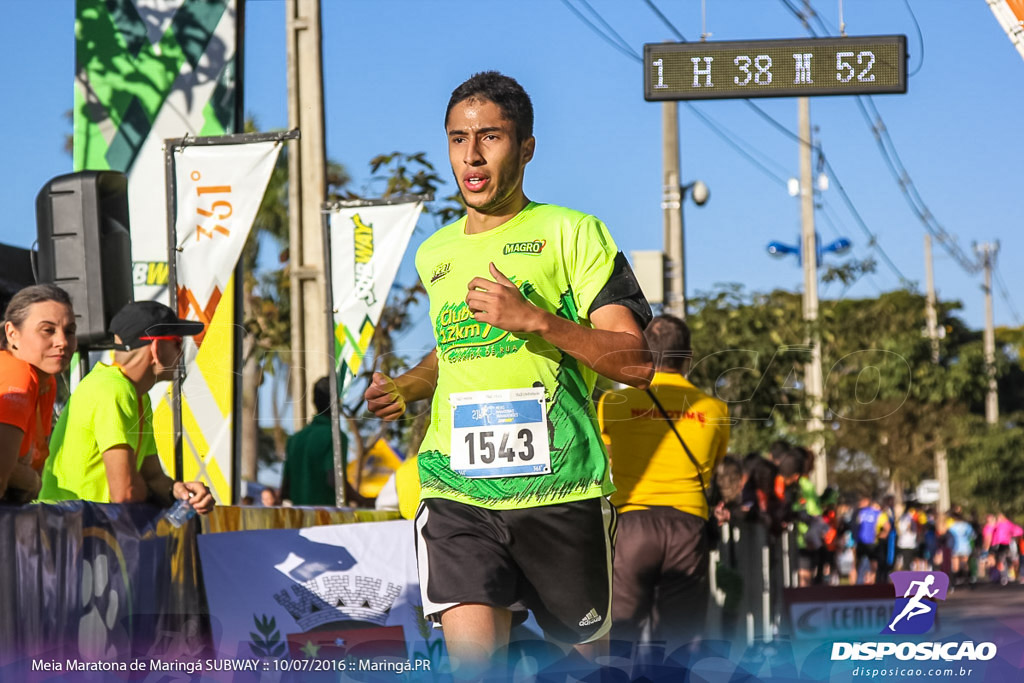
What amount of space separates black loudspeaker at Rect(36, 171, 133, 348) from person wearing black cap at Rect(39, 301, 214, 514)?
848mm

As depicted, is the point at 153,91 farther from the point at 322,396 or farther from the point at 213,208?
the point at 322,396

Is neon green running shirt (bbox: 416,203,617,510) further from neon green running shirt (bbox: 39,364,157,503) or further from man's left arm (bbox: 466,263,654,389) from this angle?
neon green running shirt (bbox: 39,364,157,503)

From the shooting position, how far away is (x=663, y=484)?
6.79m

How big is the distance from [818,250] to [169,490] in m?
26.4

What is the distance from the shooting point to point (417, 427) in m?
15.2

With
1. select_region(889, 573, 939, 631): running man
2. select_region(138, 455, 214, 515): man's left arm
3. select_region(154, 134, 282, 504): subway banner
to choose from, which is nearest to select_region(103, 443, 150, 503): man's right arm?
select_region(138, 455, 214, 515): man's left arm

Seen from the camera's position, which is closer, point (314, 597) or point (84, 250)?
point (314, 597)

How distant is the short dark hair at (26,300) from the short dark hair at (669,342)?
9.30 ft

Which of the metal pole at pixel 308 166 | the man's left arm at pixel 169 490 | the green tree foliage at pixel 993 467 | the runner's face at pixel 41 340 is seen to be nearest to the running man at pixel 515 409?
the runner's face at pixel 41 340

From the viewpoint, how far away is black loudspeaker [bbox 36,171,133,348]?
6.84 m

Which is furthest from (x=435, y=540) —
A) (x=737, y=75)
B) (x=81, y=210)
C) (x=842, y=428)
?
(x=842, y=428)

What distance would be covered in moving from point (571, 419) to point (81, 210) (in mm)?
4040

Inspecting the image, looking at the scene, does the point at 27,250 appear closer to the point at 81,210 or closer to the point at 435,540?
the point at 81,210

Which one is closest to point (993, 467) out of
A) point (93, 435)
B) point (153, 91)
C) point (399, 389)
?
point (153, 91)
